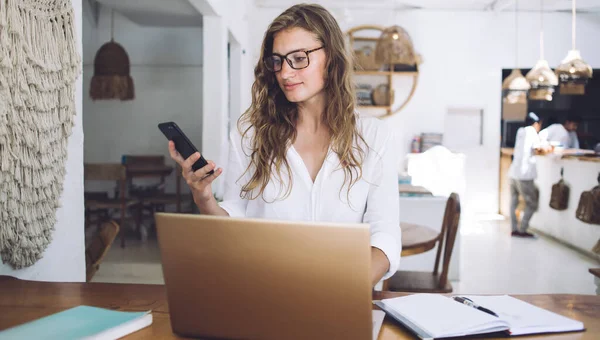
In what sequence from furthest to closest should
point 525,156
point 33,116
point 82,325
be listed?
1. point 525,156
2. point 33,116
3. point 82,325

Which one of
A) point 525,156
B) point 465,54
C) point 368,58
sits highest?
point 465,54

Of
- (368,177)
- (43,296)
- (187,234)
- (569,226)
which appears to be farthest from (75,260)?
(569,226)

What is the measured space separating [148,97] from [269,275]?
6767mm

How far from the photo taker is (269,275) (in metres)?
0.87

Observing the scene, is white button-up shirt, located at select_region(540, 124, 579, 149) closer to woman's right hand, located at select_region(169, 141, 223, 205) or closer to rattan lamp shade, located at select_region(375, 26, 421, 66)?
rattan lamp shade, located at select_region(375, 26, 421, 66)

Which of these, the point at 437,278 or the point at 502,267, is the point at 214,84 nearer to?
the point at 437,278

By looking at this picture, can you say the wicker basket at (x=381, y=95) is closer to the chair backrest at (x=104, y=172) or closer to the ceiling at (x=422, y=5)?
the ceiling at (x=422, y=5)

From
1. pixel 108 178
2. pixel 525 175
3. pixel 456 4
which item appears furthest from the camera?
pixel 456 4

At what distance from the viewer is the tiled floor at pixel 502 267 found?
15.0ft

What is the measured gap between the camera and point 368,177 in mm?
1575

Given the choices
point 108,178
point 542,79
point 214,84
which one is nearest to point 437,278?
point 214,84

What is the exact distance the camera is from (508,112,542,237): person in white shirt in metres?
6.68

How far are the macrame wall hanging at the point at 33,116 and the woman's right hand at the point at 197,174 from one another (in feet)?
1.86

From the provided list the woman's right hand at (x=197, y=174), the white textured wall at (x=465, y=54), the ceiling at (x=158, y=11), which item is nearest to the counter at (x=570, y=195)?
the white textured wall at (x=465, y=54)
